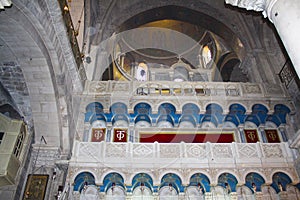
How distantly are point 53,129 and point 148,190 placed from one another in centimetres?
435

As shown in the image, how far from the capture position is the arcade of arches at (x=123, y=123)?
8648 mm

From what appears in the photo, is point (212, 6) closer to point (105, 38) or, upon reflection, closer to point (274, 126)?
point (105, 38)

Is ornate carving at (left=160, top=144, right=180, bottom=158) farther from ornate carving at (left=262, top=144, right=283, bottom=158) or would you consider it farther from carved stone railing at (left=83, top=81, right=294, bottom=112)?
ornate carving at (left=262, top=144, right=283, bottom=158)

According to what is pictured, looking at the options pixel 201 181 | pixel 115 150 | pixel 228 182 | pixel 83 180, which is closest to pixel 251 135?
pixel 228 182

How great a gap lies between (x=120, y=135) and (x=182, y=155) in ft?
9.83

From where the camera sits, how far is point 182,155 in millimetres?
10562

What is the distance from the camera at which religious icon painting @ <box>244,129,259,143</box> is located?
11982 mm

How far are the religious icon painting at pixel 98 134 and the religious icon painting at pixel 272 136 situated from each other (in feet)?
23.3

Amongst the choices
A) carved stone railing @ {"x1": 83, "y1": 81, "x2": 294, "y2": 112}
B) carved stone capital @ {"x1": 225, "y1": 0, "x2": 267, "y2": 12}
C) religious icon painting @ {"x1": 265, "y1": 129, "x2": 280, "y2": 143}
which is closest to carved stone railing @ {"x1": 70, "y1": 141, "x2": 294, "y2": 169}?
religious icon painting @ {"x1": 265, "y1": 129, "x2": 280, "y2": 143}

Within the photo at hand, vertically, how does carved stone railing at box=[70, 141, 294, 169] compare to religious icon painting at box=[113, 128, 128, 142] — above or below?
below

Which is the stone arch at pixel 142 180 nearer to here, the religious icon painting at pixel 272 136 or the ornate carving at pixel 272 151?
the ornate carving at pixel 272 151

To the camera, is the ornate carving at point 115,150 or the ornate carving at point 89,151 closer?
the ornate carving at point 89,151

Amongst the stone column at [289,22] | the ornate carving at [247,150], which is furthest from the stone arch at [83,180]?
the stone column at [289,22]

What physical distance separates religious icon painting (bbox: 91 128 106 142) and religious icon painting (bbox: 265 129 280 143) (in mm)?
7105
